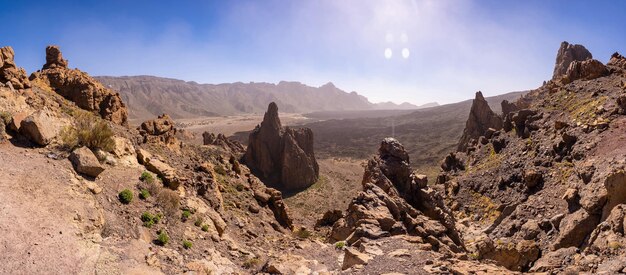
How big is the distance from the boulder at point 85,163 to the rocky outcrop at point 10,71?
6.84m

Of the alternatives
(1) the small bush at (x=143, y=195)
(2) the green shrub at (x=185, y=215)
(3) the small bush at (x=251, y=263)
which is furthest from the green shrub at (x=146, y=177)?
(3) the small bush at (x=251, y=263)

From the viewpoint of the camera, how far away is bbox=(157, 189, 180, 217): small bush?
1630cm

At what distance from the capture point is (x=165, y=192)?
16906 mm

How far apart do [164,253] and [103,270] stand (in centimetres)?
273

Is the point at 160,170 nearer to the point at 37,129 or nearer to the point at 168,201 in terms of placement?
the point at 168,201

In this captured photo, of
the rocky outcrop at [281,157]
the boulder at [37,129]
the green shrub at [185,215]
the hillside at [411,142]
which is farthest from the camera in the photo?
the hillside at [411,142]

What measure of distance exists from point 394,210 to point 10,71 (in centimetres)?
2163

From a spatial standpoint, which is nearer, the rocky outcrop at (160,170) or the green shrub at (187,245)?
the green shrub at (187,245)

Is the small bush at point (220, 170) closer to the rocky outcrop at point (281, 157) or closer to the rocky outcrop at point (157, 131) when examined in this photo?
the rocky outcrop at point (157, 131)

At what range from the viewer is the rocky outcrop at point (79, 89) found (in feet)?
83.0

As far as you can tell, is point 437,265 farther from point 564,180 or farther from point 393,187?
point 564,180

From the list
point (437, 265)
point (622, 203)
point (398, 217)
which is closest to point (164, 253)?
point (437, 265)

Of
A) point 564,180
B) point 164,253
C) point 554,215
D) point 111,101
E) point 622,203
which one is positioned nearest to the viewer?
point 164,253

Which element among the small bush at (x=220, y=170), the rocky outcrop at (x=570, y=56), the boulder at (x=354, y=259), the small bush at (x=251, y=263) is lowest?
the small bush at (x=251, y=263)
